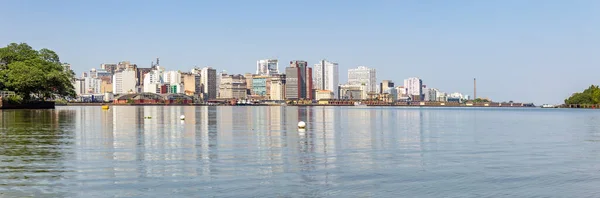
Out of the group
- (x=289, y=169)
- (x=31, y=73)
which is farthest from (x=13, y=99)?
(x=289, y=169)

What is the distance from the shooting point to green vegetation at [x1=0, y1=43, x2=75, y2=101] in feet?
409

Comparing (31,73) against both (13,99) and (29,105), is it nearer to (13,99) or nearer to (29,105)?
(13,99)

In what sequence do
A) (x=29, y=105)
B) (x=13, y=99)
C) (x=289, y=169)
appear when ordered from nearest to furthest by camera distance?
1. (x=289, y=169)
2. (x=13, y=99)
3. (x=29, y=105)

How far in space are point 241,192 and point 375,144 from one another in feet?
67.6

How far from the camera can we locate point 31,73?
4884 inches

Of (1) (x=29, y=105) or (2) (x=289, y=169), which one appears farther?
(1) (x=29, y=105)

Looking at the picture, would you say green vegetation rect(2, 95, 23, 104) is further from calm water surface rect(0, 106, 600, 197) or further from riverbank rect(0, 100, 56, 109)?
calm water surface rect(0, 106, 600, 197)

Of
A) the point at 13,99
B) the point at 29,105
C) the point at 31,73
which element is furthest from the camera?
the point at 29,105

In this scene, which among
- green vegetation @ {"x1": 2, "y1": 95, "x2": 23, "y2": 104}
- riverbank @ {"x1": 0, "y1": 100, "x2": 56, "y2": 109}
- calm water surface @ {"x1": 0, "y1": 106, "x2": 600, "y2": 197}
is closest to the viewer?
calm water surface @ {"x1": 0, "y1": 106, "x2": 600, "y2": 197}

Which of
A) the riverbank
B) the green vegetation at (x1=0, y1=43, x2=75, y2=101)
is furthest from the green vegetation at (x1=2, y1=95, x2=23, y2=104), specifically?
the green vegetation at (x1=0, y1=43, x2=75, y2=101)

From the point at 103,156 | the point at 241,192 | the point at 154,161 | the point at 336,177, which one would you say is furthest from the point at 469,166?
the point at 103,156

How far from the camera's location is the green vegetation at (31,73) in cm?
12469

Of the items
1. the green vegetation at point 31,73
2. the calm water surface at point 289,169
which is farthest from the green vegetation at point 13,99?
the calm water surface at point 289,169

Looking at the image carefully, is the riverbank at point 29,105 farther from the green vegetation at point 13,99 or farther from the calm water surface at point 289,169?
the calm water surface at point 289,169
